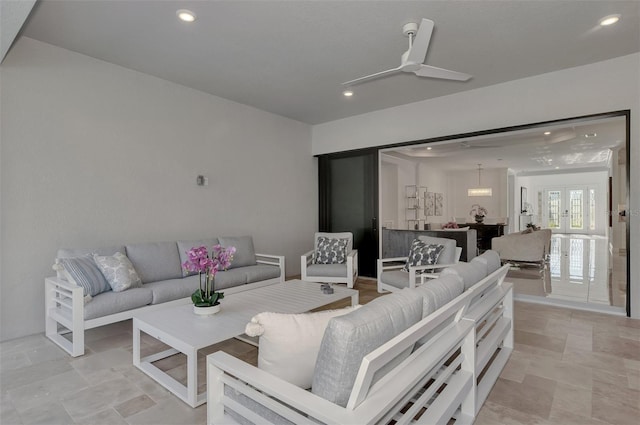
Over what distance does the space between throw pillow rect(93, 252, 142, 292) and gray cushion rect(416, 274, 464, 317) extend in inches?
111

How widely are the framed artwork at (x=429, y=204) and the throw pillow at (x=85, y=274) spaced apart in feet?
28.5

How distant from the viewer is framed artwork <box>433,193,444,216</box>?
10807mm

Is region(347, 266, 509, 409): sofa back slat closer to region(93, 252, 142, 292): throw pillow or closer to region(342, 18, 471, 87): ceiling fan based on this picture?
region(342, 18, 471, 87): ceiling fan

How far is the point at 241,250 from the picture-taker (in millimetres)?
4660

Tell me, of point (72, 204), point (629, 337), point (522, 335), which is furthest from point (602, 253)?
point (72, 204)

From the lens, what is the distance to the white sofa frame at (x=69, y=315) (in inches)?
110

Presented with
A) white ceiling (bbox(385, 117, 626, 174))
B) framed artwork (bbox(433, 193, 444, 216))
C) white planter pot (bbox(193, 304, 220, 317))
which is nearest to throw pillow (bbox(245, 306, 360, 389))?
white planter pot (bbox(193, 304, 220, 317))

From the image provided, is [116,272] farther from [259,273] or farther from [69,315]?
[259,273]

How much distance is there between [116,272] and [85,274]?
244 millimetres

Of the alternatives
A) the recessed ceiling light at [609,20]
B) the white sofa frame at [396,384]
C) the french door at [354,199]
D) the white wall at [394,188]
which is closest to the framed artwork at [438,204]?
the white wall at [394,188]

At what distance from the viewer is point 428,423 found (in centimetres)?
144

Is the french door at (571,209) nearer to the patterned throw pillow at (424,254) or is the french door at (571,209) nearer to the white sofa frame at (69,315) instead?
the patterned throw pillow at (424,254)

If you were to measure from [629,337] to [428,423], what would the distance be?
3.08 m

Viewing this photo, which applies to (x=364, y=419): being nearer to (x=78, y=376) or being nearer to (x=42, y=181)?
(x=78, y=376)
